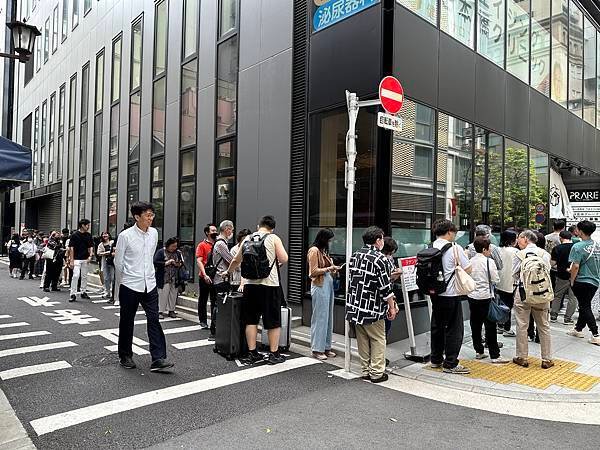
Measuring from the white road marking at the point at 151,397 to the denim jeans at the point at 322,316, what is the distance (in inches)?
11.6

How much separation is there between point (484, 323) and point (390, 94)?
3426 mm

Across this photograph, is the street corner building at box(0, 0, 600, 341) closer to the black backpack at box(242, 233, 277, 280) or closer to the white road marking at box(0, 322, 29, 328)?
the black backpack at box(242, 233, 277, 280)

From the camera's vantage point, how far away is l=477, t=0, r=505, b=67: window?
10133 millimetres

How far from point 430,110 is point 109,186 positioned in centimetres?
1379

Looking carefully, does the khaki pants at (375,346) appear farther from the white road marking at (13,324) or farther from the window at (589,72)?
the window at (589,72)

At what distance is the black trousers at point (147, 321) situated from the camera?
5.75m

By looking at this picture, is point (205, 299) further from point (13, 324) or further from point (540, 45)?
point (540, 45)

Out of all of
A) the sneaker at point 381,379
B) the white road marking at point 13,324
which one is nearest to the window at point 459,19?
the sneaker at point 381,379

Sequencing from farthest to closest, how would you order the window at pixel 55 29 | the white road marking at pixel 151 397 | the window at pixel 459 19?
the window at pixel 55 29 → the window at pixel 459 19 → the white road marking at pixel 151 397

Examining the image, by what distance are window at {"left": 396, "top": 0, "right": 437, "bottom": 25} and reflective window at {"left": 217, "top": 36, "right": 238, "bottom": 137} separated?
452 centimetres

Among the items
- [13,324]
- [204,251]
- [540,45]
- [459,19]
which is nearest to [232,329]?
[204,251]

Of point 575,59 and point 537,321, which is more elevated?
point 575,59

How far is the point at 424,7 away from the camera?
844cm

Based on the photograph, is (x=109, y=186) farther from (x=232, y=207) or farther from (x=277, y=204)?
(x=277, y=204)
